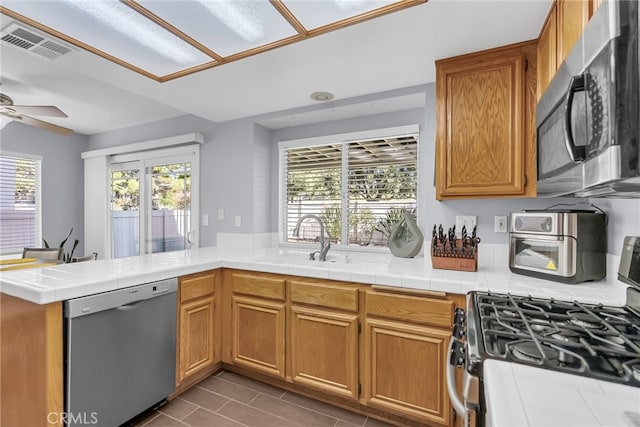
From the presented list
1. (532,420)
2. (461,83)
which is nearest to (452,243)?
(461,83)

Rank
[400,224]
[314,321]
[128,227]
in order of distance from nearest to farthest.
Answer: [314,321] → [400,224] → [128,227]

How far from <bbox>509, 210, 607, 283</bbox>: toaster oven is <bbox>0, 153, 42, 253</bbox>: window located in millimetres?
5262

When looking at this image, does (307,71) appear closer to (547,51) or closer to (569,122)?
(547,51)

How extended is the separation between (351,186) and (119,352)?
2.07 m

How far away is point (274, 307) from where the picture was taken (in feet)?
6.84

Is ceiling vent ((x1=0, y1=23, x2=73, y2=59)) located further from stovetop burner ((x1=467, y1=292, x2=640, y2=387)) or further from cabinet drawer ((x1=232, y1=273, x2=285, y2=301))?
stovetop burner ((x1=467, y1=292, x2=640, y2=387))

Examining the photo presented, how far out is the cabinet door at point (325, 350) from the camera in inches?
72.2

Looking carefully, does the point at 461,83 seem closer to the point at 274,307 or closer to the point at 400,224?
the point at 400,224

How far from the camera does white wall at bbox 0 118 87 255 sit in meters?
3.87

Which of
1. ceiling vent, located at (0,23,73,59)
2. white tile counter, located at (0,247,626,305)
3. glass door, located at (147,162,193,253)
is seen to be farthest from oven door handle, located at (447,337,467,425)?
glass door, located at (147,162,193,253)

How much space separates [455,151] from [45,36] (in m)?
2.42

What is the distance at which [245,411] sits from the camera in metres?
1.89

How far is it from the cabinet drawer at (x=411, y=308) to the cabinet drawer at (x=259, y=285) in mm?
621

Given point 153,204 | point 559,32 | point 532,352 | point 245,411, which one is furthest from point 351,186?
point 153,204
